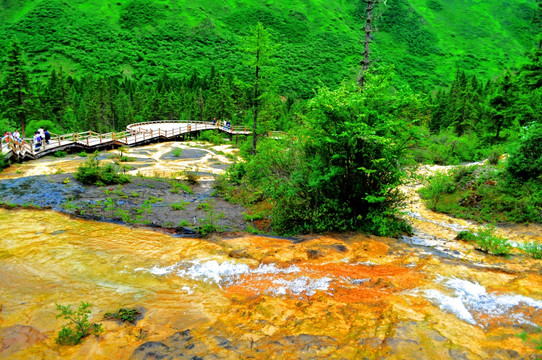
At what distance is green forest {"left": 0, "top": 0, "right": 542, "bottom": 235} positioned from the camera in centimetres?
1005

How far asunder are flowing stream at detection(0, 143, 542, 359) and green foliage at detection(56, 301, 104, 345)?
0.36 ft

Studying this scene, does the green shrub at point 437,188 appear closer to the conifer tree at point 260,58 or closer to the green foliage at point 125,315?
the green foliage at point 125,315

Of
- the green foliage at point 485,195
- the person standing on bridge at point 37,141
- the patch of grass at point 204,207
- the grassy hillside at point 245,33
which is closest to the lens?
the green foliage at point 485,195

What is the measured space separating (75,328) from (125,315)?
750 millimetres

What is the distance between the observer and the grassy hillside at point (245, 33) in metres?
96.5

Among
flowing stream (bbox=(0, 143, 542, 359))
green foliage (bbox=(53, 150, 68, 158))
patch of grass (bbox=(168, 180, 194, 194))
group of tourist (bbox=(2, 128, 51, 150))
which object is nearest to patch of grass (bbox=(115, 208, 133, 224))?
flowing stream (bbox=(0, 143, 542, 359))

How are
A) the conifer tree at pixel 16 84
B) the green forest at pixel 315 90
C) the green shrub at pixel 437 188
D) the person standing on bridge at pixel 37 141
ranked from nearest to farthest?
the green forest at pixel 315 90
the green shrub at pixel 437 188
the person standing on bridge at pixel 37 141
the conifer tree at pixel 16 84

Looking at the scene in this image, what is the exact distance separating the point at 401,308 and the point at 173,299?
426 centimetres

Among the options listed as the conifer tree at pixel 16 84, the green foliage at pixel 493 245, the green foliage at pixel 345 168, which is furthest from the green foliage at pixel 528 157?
the conifer tree at pixel 16 84

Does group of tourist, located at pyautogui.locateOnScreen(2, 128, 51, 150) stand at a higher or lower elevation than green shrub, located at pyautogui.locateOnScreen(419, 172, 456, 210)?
higher

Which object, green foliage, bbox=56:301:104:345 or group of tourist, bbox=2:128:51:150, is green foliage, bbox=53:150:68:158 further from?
green foliage, bbox=56:301:104:345

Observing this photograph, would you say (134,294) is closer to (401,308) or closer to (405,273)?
(401,308)

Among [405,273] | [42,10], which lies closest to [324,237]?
[405,273]

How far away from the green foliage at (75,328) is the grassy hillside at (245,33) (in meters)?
90.4
